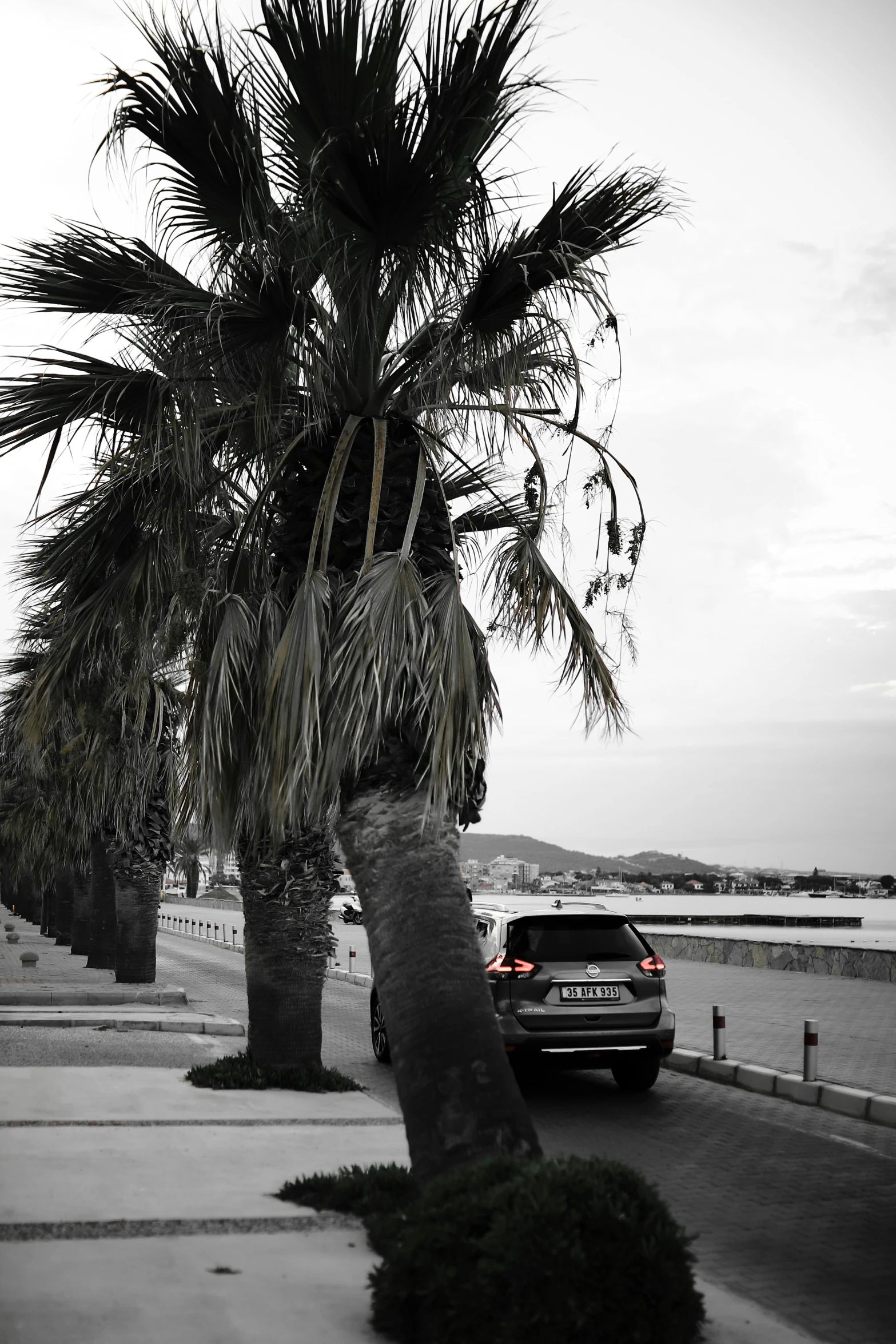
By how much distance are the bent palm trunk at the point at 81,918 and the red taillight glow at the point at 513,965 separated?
20105mm

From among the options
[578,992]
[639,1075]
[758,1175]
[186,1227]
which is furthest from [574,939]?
[186,1227]

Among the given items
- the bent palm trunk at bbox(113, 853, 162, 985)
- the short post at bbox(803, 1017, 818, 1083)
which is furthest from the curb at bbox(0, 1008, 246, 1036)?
the short post at bbox(803, 1017, 818, 1083)

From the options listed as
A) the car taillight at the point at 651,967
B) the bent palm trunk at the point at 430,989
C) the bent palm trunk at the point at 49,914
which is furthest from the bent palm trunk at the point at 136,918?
the bent palm trunk at the point at 49,914

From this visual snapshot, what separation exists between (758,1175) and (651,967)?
2991 millimetres

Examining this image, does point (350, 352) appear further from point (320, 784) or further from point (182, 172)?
point (320, 784)

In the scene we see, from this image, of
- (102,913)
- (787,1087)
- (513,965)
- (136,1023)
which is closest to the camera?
(513,965)

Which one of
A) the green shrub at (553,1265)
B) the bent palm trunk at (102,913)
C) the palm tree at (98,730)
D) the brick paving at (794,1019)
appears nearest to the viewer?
the green shrub at (553,1265)

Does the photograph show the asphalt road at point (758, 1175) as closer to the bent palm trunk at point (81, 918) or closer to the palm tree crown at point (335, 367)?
the palm tree crown at point (335, 367)

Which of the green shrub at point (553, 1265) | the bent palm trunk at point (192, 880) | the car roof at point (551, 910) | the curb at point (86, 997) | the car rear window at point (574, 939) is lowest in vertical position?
the bent palm trunk at point (192, 880)

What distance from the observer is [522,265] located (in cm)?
648

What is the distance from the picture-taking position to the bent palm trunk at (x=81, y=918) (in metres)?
29.0

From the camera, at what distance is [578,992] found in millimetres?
10492

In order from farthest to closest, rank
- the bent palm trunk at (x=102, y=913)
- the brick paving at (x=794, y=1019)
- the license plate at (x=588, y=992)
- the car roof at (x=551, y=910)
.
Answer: the bent palm trunk at (x=102, y=913)
the brick paving at (x=794, y=1019)
the car roof at (x=551, y=910)
the license plate at (x=588, y=992)

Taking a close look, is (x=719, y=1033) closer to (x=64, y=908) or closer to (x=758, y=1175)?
(x=758, y=1175)
